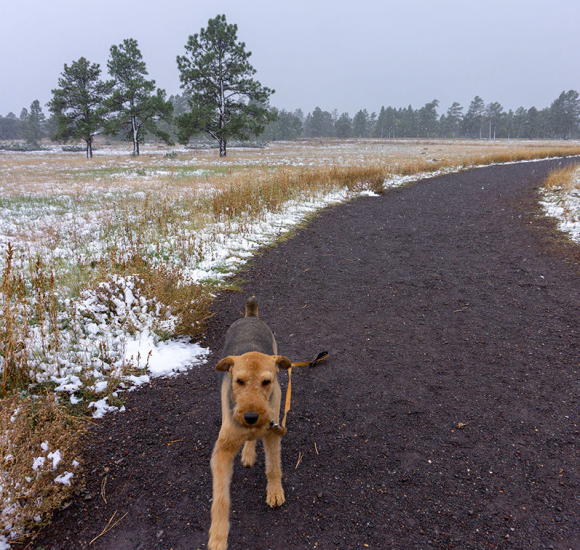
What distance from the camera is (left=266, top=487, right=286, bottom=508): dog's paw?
2.49m

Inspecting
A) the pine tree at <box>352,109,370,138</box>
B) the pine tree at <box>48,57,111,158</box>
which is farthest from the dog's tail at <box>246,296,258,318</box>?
the pine tree at <box>352,109,370,138</box>

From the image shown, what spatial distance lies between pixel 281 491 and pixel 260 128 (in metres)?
36.0

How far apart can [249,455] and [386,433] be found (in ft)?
4.43

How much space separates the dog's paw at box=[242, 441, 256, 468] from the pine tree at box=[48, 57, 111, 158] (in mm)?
45497

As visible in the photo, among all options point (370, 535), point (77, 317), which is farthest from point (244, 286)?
point (370, 535)

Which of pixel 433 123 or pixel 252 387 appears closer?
pixel 252 387

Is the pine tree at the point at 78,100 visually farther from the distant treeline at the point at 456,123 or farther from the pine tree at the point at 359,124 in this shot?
the pine tree at the point at 359,124

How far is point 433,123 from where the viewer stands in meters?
110

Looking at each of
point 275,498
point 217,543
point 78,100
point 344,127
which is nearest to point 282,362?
point 275,498

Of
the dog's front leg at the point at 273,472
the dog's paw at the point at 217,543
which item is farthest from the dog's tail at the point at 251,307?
Result: the dog's paw at the point at 217,543

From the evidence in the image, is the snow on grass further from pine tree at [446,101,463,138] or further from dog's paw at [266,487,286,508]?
pine tree at [446,101,463,138]

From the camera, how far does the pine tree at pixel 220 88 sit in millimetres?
32406

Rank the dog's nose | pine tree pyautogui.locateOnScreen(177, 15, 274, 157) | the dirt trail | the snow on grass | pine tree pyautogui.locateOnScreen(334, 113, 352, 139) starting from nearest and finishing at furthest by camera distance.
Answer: the dog's nose < the dirt trail < the snow on grass < pine tree pyautogui.locateOnScreen(177, 15, 274, 157) < pine tree pyautogui.locateOnScreen(334, 113, 352, 139)

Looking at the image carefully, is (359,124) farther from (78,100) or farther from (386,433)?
(386,433)
